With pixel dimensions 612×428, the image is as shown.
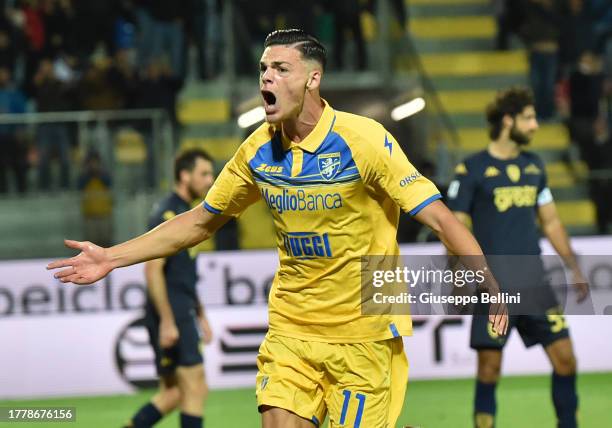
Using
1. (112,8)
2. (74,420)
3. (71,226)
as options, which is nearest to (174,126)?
(112,8)

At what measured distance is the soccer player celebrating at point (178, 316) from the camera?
764 cm

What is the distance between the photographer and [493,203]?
25.3 feet

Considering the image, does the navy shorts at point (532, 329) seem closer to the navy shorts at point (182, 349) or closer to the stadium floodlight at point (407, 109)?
the navy shorts at point (182, 349)

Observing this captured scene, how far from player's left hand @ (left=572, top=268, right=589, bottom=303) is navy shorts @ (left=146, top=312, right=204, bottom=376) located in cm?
254

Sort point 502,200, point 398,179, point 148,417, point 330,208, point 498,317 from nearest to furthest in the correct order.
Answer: point 498,317 → point 398,179 → point 330,208 → point 502,200 → point 148,417

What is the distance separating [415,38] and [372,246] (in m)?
14.5

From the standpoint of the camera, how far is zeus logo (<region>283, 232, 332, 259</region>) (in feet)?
16.3

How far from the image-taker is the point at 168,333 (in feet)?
24.9

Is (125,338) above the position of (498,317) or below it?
below

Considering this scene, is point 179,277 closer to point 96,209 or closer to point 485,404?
point 485,404

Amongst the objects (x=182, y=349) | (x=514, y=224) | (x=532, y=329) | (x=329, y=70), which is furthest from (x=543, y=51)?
(x=182, y=349)

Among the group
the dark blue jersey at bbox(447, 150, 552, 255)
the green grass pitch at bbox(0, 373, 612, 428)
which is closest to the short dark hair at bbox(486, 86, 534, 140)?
the dark blue jersey at bbox(447, 150, 552, 255)

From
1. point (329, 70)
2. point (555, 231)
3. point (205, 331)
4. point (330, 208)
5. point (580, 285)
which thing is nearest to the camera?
point (330, 208)

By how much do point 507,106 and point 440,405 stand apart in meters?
3.10
